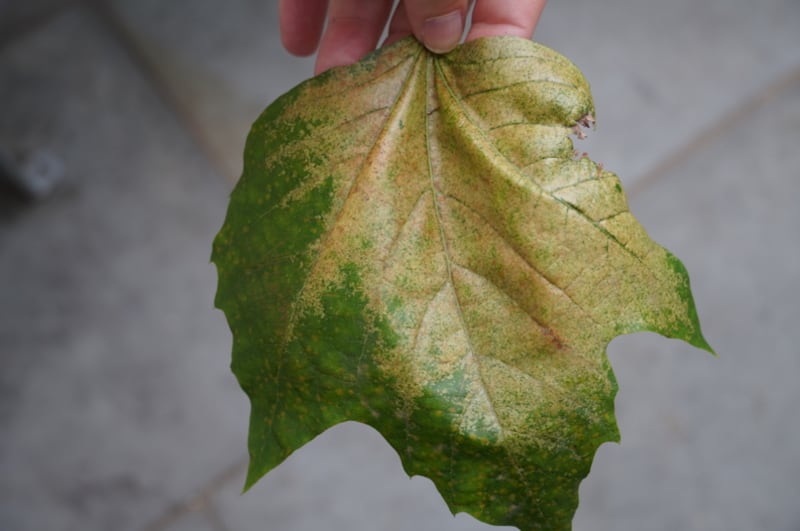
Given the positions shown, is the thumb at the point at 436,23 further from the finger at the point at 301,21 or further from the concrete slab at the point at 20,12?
the concrete slab at the point at 20,12

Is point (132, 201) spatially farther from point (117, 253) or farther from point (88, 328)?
point (88, 328)

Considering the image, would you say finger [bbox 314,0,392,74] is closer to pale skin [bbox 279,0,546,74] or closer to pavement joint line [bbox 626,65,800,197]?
pale skin [bbox 279,0,546,74]

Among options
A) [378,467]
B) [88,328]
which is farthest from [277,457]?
[88,328]

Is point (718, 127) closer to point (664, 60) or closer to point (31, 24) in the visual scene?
point (664, 60)

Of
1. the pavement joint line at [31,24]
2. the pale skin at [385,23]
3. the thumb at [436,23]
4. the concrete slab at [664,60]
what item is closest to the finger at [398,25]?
the pale skin at [385,23]

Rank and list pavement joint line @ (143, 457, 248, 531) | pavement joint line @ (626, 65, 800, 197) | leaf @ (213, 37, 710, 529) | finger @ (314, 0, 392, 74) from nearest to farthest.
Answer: leaf @ (213, 37, 710, 529) < finger @ (314, 0, 392, 74) < pavement joint line @ (143, 457, 248, 531) < pavement joint line @ (626, 65, 800, 197)

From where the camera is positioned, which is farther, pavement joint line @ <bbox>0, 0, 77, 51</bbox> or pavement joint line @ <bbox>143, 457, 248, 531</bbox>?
pavement joint line @ <bbox>0, 0, 77, 51</bbox>

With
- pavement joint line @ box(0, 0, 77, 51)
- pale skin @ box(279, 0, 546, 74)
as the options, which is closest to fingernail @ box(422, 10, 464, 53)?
pale skin @ box(279, 0, 546, 74)
